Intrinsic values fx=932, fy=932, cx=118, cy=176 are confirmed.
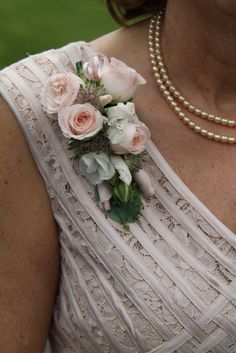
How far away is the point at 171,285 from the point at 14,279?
1.14 feet

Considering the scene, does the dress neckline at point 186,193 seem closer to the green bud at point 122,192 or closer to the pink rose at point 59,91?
the green bud at point 122,192

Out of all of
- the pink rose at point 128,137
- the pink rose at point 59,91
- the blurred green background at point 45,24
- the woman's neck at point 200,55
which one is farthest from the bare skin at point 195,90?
the blurred green background at point 45,24

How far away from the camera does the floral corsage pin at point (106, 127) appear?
1.97 meters

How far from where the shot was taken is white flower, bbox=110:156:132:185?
2.00m

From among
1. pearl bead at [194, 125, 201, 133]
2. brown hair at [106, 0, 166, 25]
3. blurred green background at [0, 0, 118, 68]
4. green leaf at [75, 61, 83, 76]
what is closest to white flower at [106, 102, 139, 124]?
green leaf at [75, 61, 83, 76]

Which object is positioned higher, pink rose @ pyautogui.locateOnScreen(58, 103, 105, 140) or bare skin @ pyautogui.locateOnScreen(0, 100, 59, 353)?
pink rose @ pyautogui.locateOnScreen(58, 103, 105, 140)

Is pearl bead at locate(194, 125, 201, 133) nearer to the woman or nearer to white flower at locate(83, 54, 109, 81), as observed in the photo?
the woman

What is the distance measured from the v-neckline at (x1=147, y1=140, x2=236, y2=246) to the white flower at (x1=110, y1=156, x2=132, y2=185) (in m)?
0.11

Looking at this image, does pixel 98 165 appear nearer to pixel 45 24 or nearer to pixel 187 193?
pixel 187 193

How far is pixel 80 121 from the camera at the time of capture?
1973mm

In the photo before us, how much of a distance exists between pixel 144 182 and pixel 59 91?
271 mm

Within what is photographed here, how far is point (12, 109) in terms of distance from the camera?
2039 mm

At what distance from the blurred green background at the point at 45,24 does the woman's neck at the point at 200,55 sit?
4.04 meters

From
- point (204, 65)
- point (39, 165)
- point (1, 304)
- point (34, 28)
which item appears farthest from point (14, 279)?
point (34, 28)
